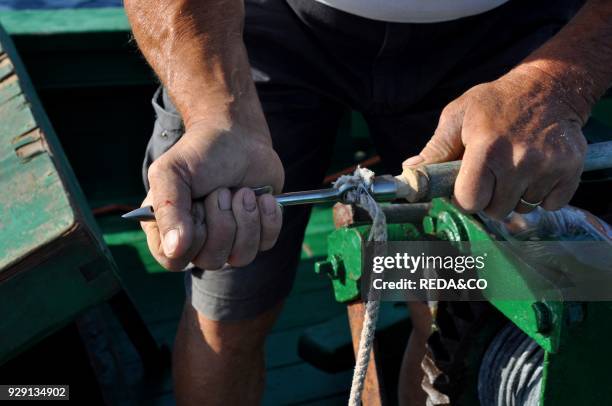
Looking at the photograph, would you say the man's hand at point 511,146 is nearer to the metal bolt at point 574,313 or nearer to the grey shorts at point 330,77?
the metal bolt at point 574,313

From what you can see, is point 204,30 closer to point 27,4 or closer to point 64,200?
point 64,200

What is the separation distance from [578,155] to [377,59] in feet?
1.65

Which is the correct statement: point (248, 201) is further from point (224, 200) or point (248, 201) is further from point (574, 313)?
point (574, 313)

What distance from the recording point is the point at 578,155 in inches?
41.6

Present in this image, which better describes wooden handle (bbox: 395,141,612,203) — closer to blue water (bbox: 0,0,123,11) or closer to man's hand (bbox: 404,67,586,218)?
man's hand (bbox: 404,67,586,218)

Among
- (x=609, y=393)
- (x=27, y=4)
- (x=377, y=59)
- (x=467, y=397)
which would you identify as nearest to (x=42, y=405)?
(x=467, y=397)

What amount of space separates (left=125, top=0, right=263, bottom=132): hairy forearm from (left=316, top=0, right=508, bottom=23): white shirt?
224 millimetres

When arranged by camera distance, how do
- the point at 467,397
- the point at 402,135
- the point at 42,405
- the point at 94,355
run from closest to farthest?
the point at 467,397 → the point at 402,135 → the point at 42,405 → the point at 94,355

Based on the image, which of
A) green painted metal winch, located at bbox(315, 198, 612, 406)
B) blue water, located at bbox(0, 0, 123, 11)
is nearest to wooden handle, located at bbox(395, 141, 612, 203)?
green painted metal winch, located at bbox(315, 198, 612, 406)

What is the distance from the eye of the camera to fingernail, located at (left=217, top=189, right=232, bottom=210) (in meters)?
0.94

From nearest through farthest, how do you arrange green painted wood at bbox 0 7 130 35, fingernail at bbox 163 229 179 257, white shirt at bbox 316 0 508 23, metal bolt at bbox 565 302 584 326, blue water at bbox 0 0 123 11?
fingernail at bbox 163 229 179 257, metal bolt at bbox 565 302 584 326, white shirt at bbox 316 0 508 23, green painted wood at bbox 0 7 130 35, blue water at bbox 0 0 123 11

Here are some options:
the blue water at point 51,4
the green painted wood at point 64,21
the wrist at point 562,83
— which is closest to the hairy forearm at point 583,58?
the wrist at point 562,83

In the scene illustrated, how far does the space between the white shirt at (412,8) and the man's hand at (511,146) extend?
0.92 ft

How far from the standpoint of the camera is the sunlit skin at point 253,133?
942 mm
